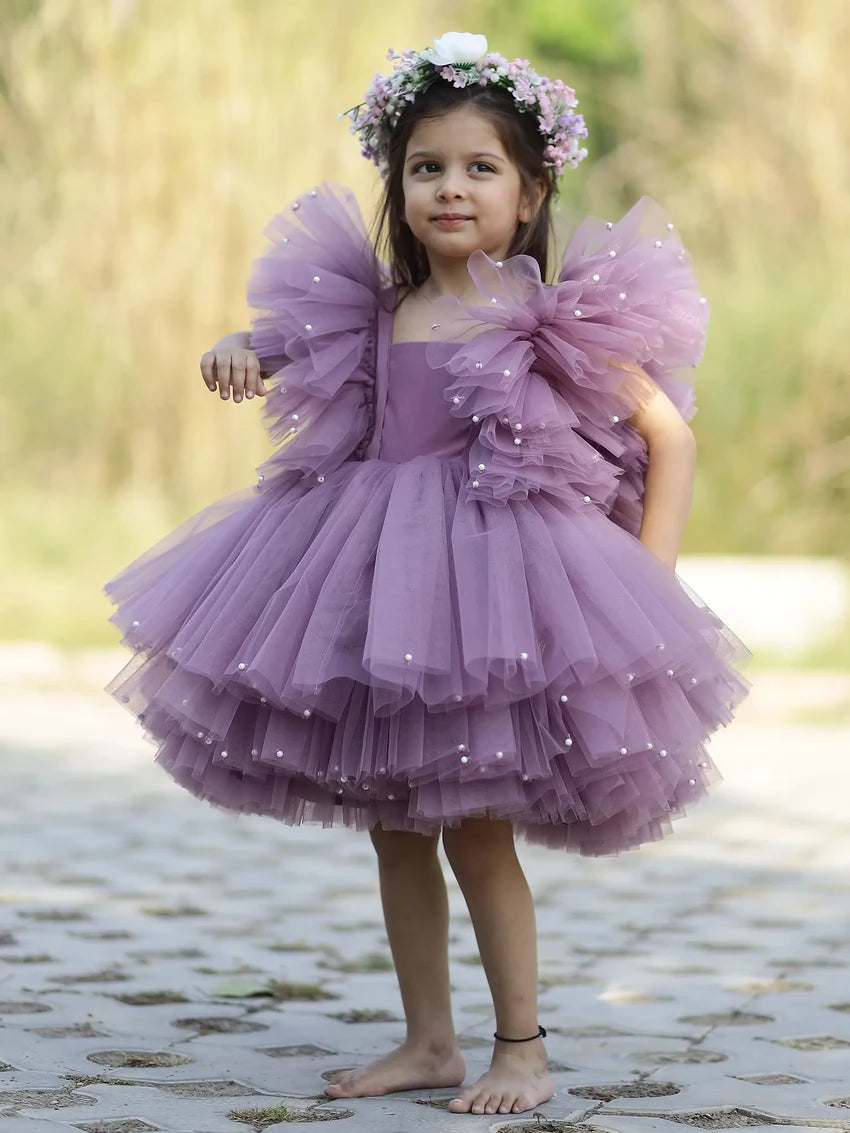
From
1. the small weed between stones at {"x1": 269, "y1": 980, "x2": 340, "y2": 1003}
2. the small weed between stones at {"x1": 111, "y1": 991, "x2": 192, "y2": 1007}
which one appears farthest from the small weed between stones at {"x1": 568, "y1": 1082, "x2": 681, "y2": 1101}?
the small weed between stones at {"x1": 111, "y1": 991, "x2": 192, "y2": 1007}

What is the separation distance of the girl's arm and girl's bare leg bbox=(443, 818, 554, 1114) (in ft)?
1.46

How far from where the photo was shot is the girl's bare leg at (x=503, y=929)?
7.02 feet

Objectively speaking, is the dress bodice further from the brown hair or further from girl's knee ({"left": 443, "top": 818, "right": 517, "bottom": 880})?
girl's knee ({"left": 443, "top": 818, "right": 517, "bottom": 880})

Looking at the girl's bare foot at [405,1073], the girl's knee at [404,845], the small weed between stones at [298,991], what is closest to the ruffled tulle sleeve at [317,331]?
the girl's knee at [404,845]

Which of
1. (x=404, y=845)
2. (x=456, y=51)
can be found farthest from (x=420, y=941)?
(x=456, y=51)

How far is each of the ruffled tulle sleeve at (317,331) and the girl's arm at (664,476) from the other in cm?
40

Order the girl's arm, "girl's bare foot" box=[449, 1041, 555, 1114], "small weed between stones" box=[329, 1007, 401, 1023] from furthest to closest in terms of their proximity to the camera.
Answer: "small weed between stones" box=[329, 1007, 401, 1023]
the girl's arm
"girl's bare foot" box=[449, 1041, 555, 1114]

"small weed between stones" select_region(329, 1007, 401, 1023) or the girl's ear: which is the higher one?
the girl's ear

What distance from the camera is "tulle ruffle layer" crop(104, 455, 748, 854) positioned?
1.96 metres

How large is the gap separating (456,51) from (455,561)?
31.4 inches

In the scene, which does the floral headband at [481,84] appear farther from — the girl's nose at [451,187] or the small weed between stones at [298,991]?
the small weed between stones at [298,991]

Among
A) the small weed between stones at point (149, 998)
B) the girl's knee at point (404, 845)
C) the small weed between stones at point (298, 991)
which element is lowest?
the small weed between stones at point (298, 991)

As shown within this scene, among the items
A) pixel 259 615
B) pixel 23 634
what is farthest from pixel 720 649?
pixel 23 634

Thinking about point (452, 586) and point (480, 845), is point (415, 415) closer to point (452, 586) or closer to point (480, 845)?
point (452, 586)
